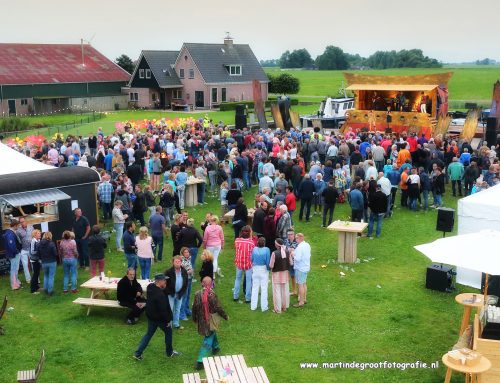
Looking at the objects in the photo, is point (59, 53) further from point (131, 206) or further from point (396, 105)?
point (131, 206)

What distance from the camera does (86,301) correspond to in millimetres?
10500

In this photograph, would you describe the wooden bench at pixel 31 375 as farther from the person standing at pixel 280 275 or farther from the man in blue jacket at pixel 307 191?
the man in blue jacket at pixel 307 191

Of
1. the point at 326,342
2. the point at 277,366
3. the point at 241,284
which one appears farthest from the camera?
the point at 241,284

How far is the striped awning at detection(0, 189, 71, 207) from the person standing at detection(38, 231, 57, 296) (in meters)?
1.97

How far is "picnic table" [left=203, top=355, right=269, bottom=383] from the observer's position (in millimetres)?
7238

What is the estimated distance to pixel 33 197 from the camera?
1311 centimetres

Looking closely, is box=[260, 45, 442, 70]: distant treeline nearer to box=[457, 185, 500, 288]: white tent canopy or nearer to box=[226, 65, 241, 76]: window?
box=[226, 65, 241, 76]: window

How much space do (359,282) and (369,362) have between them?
10.8 feet

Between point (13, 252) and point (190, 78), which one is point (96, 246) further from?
point (190, 78)

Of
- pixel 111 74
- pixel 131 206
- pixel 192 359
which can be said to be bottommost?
pixel 192 359

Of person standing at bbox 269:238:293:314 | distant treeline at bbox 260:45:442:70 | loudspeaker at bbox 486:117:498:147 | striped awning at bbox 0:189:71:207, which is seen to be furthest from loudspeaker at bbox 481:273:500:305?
distant treeline at bbox 260:45:442:70

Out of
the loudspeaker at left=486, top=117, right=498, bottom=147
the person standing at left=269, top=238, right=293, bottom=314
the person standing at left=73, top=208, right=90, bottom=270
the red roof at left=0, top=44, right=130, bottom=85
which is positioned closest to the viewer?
the person standing at left=269, top=238, right=293, bottom=314

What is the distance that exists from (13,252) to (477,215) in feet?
29.2

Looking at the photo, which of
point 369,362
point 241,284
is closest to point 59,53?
point 241,284
